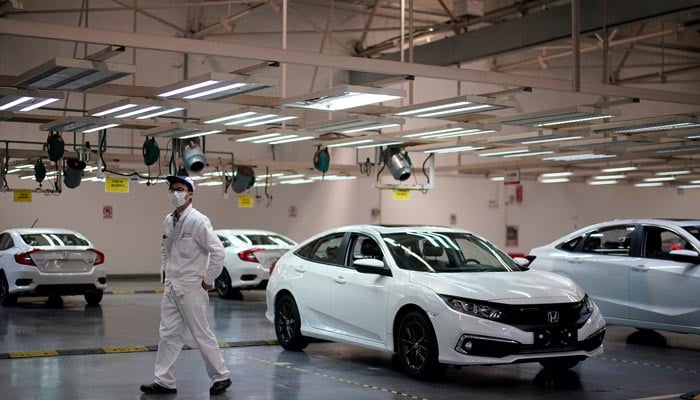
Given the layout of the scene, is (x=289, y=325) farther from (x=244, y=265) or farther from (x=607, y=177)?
(x=607, y=177)

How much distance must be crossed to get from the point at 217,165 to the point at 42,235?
3.52 meters

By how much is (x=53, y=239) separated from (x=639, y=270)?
9987 millimetres

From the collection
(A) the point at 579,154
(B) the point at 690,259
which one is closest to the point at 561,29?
(A) the point at 579,154

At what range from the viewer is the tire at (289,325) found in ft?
35.4

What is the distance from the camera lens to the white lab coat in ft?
26.6

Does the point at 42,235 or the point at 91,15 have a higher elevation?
the point at 91,15

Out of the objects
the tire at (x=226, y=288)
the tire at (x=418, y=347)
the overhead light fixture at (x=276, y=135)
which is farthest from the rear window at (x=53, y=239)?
the tire at (x=418, y=347)

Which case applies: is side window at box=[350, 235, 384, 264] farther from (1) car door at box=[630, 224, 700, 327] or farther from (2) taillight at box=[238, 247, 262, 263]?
(2) taillight at box=[238, 247, 262, 263]

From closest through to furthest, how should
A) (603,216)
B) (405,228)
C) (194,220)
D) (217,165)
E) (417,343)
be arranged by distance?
(194,220), (417,343), (405,228), (217,165), (603,216)

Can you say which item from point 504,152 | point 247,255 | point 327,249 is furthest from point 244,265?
point 327,249

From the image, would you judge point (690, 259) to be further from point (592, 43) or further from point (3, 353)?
point (592, 43)

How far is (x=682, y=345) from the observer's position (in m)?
11.9

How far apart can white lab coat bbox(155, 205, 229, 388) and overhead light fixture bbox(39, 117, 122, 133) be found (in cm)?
405

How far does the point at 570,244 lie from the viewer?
12.8 metres
